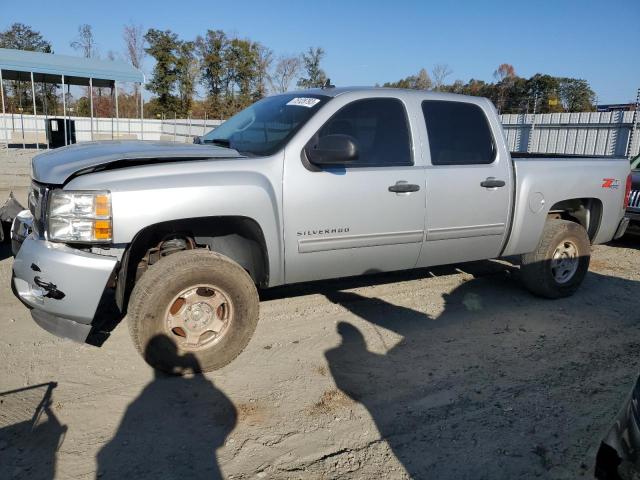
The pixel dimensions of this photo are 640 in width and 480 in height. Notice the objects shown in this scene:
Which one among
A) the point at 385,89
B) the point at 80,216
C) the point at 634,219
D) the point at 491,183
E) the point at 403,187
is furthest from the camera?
the point at 634,219

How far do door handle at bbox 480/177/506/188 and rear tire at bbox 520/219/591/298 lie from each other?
36.8 inches

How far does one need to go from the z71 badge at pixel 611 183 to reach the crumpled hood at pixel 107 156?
3.97 metres

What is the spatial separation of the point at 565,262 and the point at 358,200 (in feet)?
9.12

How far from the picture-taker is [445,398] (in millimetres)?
3418

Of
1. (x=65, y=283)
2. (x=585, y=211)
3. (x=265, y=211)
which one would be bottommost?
(x=65, y=283)

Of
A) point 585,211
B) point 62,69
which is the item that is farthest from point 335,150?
point 62,69

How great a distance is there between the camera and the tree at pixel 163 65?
118ft

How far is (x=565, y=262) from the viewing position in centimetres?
547

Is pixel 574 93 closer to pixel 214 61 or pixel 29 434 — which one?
pixel 214 61

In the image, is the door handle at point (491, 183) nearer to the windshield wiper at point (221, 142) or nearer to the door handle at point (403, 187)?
the door handle at point (403, 187)

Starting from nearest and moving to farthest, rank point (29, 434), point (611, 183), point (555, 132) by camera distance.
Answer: point (29, 434) → point (611, 183) → point (555, 132)

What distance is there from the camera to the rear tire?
17.2ft

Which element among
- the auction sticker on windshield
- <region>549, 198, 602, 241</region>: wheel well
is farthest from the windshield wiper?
<region>549, 198, 602, 241</region>: wheel well

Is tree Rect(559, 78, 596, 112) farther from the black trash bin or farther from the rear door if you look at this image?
the rear door
